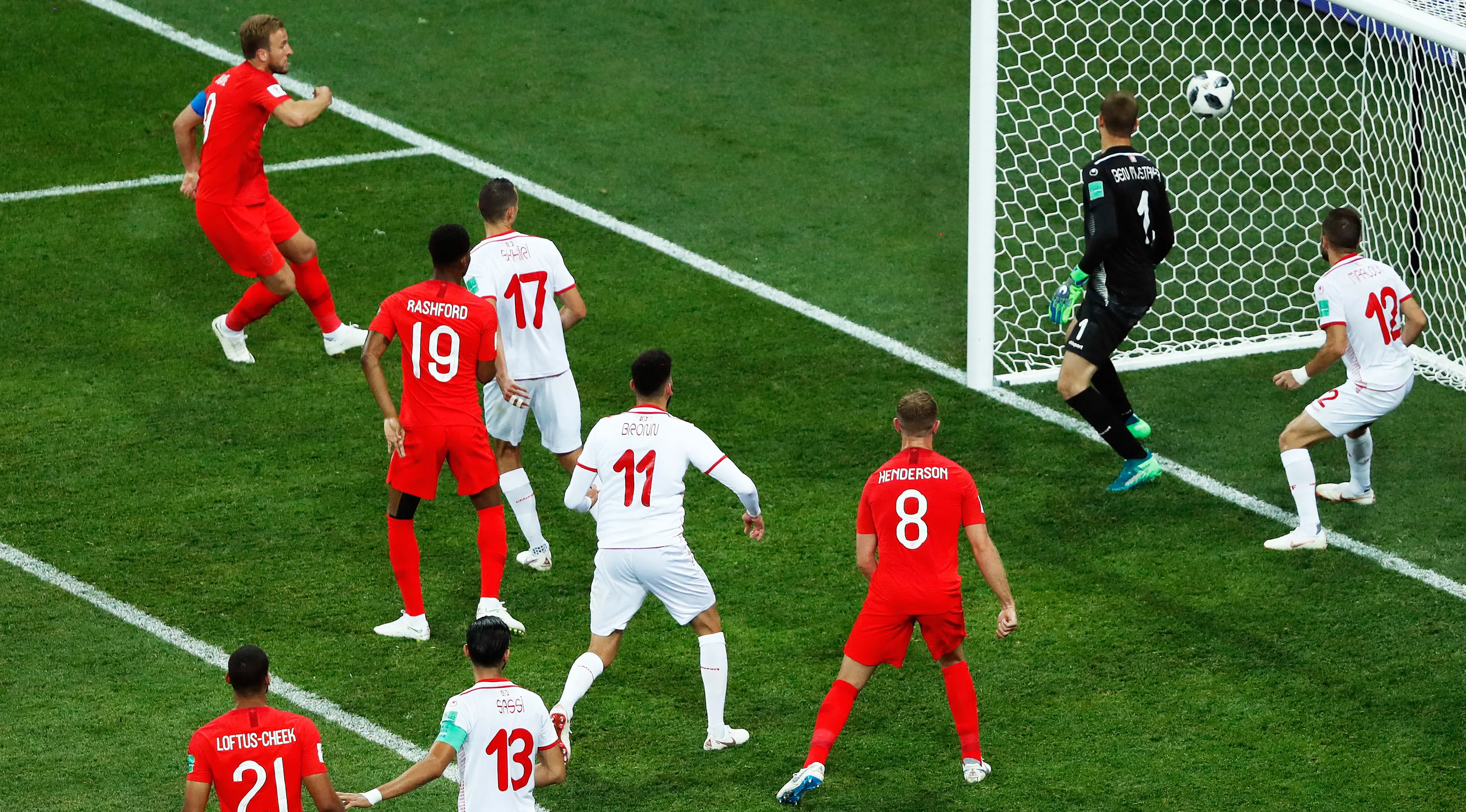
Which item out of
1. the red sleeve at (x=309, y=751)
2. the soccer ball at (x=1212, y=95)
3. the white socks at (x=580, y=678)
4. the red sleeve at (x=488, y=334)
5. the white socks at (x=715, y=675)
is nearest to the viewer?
the red sleeve at (x=309, y=751)

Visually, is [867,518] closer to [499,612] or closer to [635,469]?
[635,469]

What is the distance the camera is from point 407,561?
8.56m

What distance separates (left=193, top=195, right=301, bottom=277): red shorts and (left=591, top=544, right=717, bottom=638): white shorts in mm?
4203

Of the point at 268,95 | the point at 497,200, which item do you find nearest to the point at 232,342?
the point at 268,95

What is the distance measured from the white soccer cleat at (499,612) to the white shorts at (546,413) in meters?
0.87

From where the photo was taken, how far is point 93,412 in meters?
11.0

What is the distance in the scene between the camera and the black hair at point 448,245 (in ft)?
27.2

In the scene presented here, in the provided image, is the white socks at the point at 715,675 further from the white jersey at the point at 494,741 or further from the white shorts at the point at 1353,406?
the white shorts at the point at 1353,406

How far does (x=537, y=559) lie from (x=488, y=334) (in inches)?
62.3

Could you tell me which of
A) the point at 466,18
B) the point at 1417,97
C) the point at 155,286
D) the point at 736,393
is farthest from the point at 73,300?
Result: the point at 1417,97

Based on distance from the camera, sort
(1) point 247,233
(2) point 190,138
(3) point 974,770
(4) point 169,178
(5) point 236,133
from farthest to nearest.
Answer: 1. (4) point 169,178
2. (2) point 190,138
3. (1) point 247,233
4. (5) point 236,133
5. (3) point 974,770

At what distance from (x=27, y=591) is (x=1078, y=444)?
575cm

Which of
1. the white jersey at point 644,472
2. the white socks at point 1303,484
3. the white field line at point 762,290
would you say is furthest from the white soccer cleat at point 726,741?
the white field line at point 762,290

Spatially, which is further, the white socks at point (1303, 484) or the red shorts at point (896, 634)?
the white socks at point (1303, 484)
